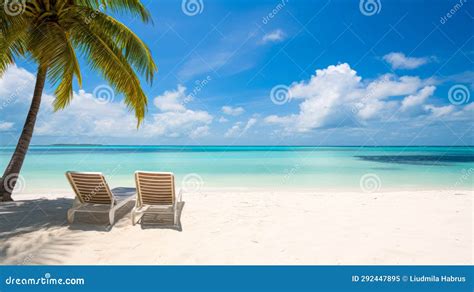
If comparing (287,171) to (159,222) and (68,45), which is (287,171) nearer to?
(159,222)

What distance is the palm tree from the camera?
4.81m

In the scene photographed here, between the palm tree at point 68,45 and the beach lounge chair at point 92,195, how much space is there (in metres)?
2.17

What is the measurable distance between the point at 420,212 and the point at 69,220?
614 centimetres

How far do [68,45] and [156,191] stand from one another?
10.1 feet

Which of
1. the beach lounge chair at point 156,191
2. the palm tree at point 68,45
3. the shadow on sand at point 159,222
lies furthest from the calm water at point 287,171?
the beach lounge chair at point 156,191

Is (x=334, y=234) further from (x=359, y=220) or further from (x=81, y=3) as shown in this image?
(x=81, y=3)

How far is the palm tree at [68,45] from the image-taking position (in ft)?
15.8

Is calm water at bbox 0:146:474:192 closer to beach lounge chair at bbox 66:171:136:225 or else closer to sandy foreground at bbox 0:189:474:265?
sandy foreground at bbox 0:189:474:265

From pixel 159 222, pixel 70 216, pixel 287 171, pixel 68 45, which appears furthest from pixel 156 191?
pixel 287 171

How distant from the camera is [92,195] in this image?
4.41m

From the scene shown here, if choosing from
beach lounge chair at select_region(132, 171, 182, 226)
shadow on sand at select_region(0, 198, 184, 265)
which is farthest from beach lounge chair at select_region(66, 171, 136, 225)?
beach lounge chair at select_region(132, 171, 182, 226)

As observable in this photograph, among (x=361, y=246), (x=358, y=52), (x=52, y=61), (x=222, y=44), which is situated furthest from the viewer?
(x=358, y=52)
